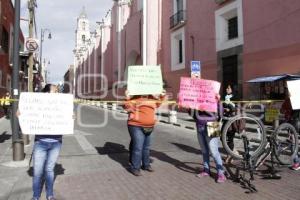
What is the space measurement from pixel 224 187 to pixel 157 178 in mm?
1296

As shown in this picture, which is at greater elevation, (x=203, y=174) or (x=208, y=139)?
(x=208, y=139)

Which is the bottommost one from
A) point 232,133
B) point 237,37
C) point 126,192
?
Answer: point 126,192

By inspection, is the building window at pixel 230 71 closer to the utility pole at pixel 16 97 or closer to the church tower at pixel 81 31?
the utility pole at pixel 16 97

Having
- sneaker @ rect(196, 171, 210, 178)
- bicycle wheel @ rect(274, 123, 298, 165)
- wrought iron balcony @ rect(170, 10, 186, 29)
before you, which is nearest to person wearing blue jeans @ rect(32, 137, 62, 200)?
sneaker @ rect(196, 171, 210, 178)

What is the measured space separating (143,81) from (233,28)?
18.6 meters

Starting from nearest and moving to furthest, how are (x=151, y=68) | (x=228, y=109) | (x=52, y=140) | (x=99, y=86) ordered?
(x=52, y=140) < (x=151, y=68) < (x=228, y=109) < (x=99, y=86)

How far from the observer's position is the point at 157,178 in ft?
24.2

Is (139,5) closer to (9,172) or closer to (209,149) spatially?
(9,172)

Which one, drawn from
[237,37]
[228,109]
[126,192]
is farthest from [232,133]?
[237,37]

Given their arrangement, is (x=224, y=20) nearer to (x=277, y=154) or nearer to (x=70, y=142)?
(x=70, y=142)

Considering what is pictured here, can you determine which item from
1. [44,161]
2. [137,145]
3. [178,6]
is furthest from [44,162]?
[178,6]

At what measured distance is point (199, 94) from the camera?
24.1 ft

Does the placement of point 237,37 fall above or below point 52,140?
above

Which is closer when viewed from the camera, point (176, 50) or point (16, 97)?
point (16, 97)
